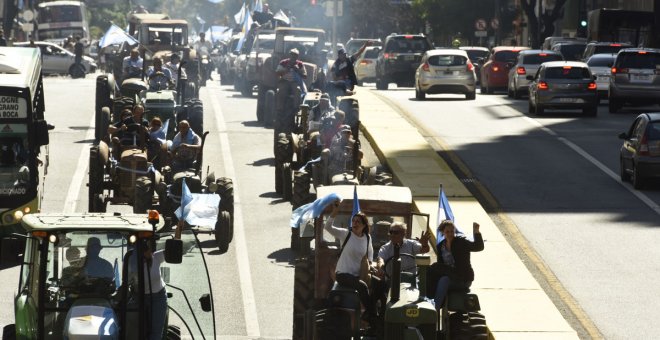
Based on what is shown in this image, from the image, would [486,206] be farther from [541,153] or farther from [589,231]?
[541,153]

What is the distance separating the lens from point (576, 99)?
4231cm

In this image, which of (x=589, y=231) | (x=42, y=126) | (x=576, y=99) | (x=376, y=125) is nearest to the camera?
(x=42, y=126)

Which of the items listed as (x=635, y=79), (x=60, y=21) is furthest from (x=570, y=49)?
(x=60, y=21)

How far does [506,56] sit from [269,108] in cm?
1749

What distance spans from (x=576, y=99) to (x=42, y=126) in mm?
22792

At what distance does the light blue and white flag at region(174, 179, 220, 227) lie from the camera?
21609mm

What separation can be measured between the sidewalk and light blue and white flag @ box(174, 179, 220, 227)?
12.0 feet

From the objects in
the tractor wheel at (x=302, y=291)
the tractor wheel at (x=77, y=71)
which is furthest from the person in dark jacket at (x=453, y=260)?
the tractor wheel at (x=77, y=71)

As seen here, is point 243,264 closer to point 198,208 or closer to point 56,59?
point 198,208

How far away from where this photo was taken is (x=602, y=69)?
48.8 meters

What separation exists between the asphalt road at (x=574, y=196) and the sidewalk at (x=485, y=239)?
672 millimetres

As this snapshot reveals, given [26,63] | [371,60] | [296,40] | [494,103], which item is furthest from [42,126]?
[371,60]

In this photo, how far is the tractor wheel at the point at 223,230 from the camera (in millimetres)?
22609

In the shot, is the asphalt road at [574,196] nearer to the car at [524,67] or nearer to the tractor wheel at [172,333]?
the car at [524,67]
